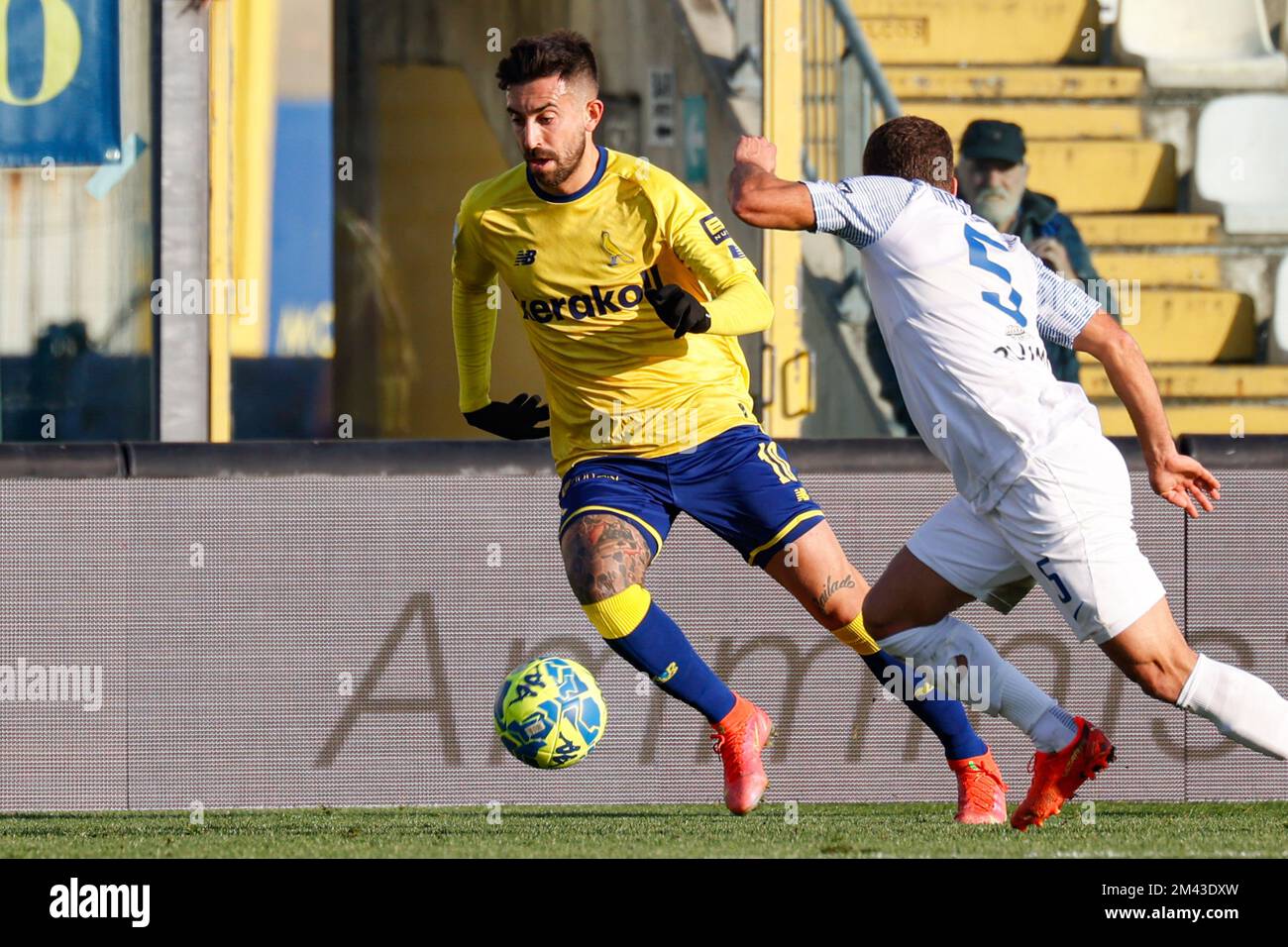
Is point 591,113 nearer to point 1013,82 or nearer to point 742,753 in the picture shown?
point 742,753

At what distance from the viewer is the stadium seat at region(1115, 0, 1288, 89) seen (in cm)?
1030

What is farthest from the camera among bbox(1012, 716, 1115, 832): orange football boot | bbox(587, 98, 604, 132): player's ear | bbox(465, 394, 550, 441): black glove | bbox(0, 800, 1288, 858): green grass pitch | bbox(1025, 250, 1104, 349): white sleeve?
bbox(465, 394, 550, 441): black glove

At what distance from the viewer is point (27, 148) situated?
8.89m

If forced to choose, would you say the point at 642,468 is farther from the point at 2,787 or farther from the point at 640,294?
the point at 2,787

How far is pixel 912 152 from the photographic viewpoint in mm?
5641

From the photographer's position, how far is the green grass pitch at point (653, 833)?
5.48 m

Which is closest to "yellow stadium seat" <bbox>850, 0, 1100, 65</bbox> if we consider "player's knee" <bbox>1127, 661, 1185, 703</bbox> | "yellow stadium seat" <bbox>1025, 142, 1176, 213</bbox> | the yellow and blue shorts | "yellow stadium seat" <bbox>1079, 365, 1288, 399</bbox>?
"yellow stadium seat" <bbox>1025, 142, 1176, 213</bbox>

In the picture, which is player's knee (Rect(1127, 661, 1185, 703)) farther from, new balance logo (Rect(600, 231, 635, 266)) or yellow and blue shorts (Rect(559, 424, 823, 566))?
new balance logo (Rect(600, 231, 635, 266))

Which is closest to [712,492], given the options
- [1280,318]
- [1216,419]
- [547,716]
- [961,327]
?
[547,716]

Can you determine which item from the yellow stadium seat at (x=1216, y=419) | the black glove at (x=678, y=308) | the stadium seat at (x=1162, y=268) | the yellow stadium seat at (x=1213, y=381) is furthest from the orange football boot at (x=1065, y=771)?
the stadium seat at (x=1162, y=268)

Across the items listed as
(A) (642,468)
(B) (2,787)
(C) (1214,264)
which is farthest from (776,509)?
(C) (1214,264)

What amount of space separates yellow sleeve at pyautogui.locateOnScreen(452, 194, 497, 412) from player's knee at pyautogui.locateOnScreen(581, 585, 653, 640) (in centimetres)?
98
